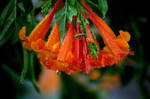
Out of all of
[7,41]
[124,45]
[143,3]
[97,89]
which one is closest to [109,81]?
[97,89]

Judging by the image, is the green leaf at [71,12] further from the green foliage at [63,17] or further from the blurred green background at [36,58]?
the blurred green background at [36,58]

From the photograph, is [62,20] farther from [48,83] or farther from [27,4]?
[48,83]

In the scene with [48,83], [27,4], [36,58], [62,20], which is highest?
[27,4]

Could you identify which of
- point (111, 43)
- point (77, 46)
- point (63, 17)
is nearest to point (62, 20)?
point (63, 17)

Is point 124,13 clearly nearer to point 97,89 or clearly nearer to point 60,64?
point 60,64

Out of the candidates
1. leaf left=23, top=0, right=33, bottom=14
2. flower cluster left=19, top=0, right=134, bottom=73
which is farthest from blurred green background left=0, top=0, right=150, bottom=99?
flower cluster left=19, top=0, right=134, bottom=73

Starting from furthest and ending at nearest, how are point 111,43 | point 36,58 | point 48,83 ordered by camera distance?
point 48,83 → point 36,58 → point 111,43
